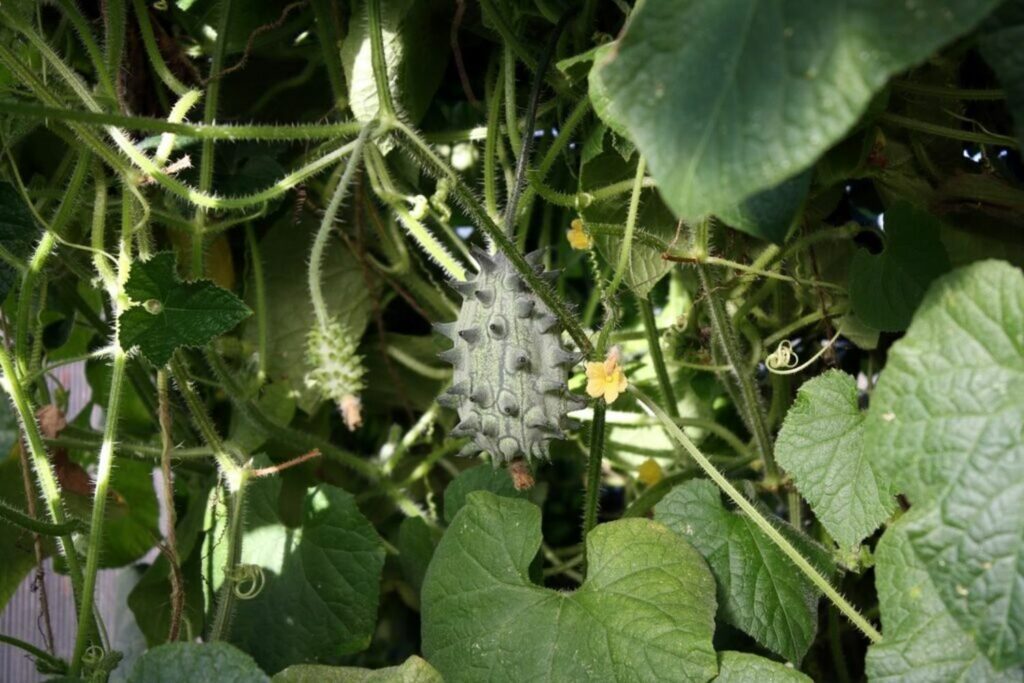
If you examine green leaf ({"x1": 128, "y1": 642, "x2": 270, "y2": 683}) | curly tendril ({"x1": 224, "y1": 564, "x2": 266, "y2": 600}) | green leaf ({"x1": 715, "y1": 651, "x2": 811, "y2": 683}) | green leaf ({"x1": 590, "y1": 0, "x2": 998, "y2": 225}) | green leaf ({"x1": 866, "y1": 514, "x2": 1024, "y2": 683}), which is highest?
green leaf ({"x1": 590, "y1": 0, "x2": 998, "y2": 225})

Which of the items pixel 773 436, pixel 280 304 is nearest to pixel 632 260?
pixel 773 436

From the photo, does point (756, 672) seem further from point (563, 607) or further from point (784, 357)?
point (784, 357)

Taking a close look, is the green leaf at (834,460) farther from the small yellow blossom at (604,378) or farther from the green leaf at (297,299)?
the green leaf at (297,299)

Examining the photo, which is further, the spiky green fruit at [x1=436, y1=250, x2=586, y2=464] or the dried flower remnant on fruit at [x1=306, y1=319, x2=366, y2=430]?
the dried flower remnant on fruit at [x1=306, y1=319, x2=366, y2=430]

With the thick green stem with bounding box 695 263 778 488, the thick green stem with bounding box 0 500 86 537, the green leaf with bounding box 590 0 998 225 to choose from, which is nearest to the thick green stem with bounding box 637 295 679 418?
the thick green stem with bounding box 695 263 778 488

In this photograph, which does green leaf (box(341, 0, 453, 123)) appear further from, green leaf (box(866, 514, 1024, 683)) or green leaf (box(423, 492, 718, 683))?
green leaf (box(866, 514, 1024, 683))

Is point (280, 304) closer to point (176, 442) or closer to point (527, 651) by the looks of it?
point (176, 442)
